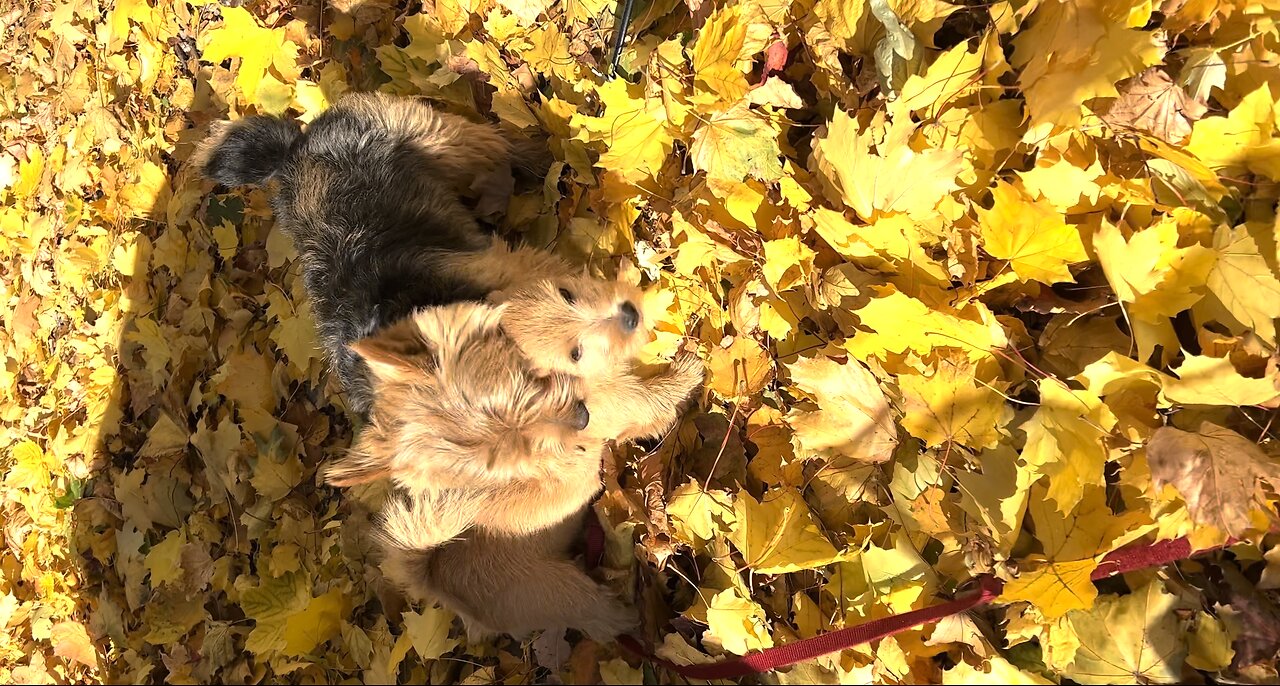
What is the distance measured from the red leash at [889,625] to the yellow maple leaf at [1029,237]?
2.17ft

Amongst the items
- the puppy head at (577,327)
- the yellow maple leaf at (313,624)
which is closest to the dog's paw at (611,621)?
the puppy head at (577,327)

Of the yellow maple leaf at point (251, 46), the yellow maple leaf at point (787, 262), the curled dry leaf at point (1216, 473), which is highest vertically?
the yellow maple leaf at point (251, 46)

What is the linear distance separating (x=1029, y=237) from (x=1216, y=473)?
25.5 inches

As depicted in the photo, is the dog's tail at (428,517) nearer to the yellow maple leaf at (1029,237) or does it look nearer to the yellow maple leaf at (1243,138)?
the yellow maple leaf at (1029,237)

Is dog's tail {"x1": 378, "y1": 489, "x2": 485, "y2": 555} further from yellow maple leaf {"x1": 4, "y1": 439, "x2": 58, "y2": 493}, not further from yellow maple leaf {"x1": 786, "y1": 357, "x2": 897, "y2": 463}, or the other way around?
yellow maple leaf {"x1": 4, "y1": 439, "x2": 58, "y2": 493}

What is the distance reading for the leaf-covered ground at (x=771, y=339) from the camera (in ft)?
5.25

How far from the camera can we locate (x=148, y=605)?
3.71m

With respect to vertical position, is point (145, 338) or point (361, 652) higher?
point (145, 338)

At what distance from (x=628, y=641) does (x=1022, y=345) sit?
183 cm

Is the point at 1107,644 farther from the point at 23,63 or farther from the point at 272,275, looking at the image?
the point at 23,63

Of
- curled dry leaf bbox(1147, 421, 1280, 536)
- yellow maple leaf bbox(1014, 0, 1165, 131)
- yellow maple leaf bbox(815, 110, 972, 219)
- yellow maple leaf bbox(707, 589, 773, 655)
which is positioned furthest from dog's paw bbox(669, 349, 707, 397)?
curled dry leaf bbox(1147, 421, 1280, 536)

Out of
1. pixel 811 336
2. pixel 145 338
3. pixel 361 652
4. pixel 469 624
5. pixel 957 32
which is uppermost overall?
pixel 957 32

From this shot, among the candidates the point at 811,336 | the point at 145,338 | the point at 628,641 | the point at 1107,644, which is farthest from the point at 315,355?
the point at 1107,644

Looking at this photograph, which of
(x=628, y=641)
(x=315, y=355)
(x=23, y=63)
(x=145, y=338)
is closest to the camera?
(x=628, y=641)
